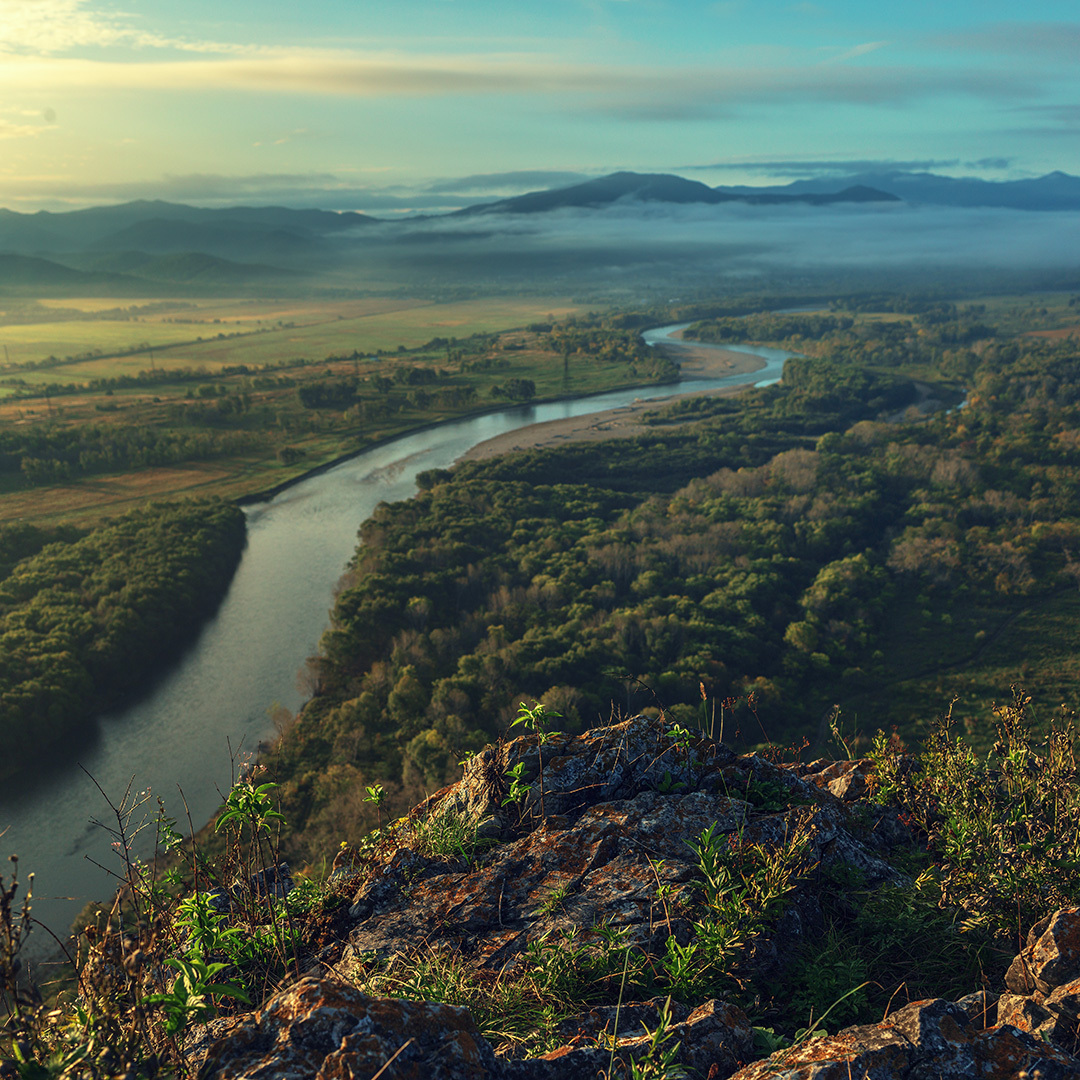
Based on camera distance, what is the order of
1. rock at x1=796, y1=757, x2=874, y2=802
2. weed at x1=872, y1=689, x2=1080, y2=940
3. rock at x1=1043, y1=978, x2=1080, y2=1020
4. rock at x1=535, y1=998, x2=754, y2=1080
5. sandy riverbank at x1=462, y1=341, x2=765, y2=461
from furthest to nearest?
sandy riverbank at x1=462, y1=341, x2=765, y2=461 → rock at x1=796, y1=757, x2=874, y2=802 → weed at x1=872, y1=689, x2=1080, y2=940 → rock at x1=1043, y1=978, x2=1080, y2=1020 → rock at x1=535, y1=998, x2=754, y2=1080

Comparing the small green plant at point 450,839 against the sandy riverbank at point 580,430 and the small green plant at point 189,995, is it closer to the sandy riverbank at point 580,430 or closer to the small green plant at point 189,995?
the small green plant at point 189,995

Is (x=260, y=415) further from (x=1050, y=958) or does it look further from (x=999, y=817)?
(x=1050, y=958)

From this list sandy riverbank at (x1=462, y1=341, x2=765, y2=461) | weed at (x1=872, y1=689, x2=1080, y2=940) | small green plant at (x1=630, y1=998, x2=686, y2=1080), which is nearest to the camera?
small green plant at (x1=630, y1=998, x2=686, y2=1080)

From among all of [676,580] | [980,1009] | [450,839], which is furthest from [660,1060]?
[676,580]

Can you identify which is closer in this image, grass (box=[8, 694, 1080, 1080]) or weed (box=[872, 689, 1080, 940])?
grass (box=[8, 694, 1080, 1080])

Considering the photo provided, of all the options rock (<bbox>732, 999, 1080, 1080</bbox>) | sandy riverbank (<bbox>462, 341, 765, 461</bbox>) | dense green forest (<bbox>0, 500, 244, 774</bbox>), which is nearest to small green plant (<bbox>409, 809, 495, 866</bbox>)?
rock (<bbox>732, 999, 1080, 1080</bbox>)

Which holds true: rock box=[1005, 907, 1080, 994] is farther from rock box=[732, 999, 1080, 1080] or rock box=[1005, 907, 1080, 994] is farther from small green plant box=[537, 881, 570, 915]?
small green plant box=[537, 881, 570, 915]
